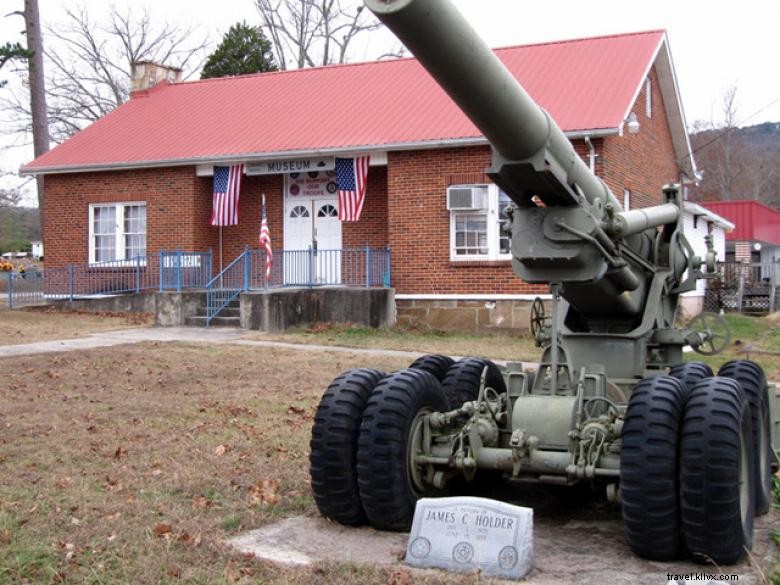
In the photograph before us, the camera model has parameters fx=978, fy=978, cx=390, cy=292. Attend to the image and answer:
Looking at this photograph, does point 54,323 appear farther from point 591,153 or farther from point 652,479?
point 652,479

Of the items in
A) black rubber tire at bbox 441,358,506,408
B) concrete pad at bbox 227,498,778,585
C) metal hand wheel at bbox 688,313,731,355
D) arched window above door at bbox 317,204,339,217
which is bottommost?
concrete pad at bbox 227,498,778,585

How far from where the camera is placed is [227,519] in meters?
5.82

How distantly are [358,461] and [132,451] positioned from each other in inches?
116

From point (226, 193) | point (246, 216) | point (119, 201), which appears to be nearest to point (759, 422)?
point (226, 193)

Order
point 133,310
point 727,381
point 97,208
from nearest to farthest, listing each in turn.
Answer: point 727,381 → point 133,310 → point 97,208

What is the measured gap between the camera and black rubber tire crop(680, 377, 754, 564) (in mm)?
4809

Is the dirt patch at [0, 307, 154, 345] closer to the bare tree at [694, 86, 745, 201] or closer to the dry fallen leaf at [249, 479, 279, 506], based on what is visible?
the dry fallen leaf at [249, 479, 279, 506]

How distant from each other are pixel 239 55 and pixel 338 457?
3543cm

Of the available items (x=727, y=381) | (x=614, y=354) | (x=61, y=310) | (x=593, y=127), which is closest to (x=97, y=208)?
(x=61, y=310)

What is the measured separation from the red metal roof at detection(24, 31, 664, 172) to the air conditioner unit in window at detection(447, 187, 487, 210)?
1.04 metres

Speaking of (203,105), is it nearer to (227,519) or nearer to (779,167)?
(227,519)

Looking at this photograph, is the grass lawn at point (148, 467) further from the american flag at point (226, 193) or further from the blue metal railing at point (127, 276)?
the american flag at point (226, 193)

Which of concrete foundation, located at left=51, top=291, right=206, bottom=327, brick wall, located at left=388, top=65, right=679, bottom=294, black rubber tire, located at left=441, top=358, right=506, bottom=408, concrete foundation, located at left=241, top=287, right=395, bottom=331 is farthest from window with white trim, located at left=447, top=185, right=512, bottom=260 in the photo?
black rubber tire, located at left=441, top=358, right=506, bottom=408

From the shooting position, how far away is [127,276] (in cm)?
2245
